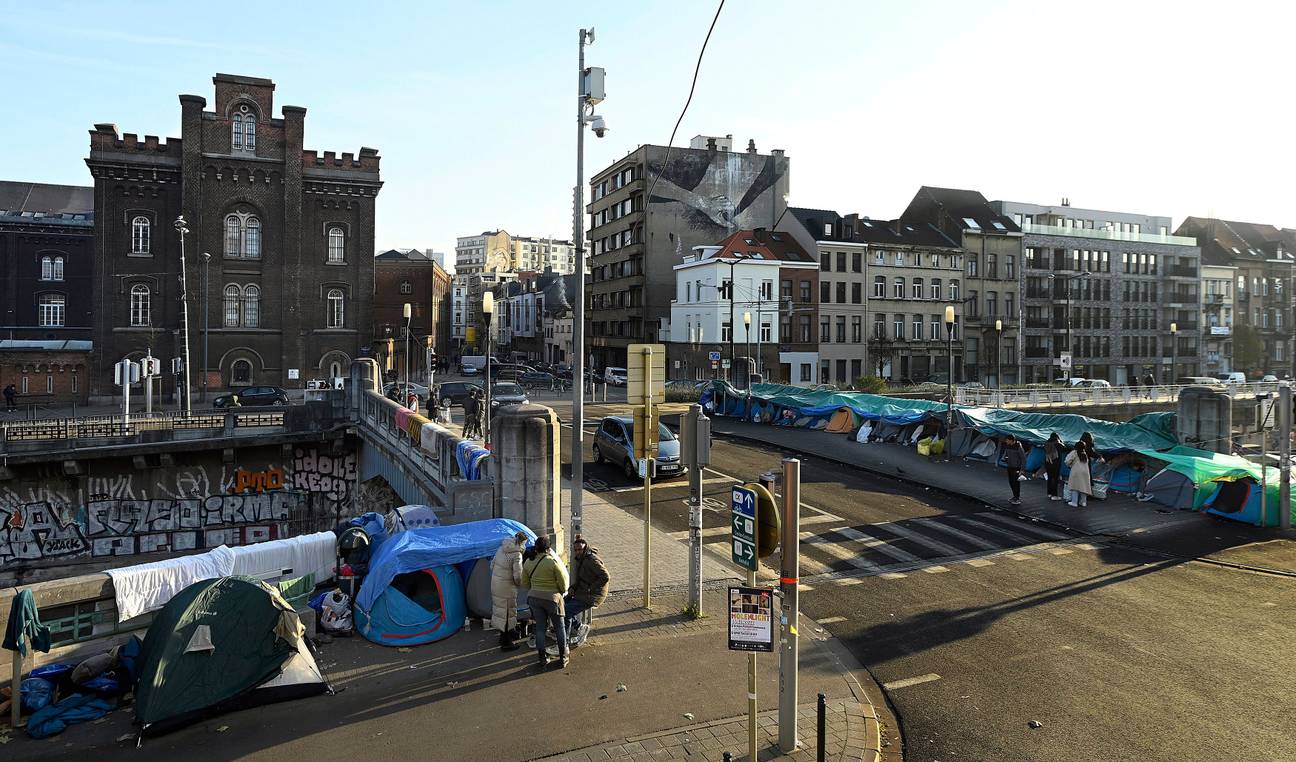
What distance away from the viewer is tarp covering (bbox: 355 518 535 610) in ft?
32.9

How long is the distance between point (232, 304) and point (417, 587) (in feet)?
158

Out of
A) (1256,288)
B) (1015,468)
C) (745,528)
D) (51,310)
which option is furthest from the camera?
(1256,288)

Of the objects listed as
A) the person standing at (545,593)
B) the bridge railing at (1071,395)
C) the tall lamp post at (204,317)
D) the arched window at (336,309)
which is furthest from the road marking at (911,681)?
the arched window at (336,309)

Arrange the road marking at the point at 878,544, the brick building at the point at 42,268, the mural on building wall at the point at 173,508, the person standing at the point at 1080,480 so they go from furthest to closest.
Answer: the brick building at the point at 42,268, the mural on building wall at the point at 173,508, the person standing at the point at 1080,480, the road marking at the point at 878,544

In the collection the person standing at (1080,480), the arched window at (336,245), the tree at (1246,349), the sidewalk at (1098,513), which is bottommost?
the sidewalk at (1098,513)

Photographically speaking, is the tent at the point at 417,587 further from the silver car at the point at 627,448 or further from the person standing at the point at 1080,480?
the person standing at the point at 1080,480

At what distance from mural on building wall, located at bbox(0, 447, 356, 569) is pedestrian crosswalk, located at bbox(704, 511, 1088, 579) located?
20.7m

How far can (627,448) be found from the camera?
76.0 ft

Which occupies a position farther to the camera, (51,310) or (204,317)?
(51,310)

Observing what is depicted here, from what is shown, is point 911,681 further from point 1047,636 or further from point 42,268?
point 42,268

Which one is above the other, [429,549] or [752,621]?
[752,621]

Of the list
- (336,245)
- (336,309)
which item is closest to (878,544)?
(336,309)

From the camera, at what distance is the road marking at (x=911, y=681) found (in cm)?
912

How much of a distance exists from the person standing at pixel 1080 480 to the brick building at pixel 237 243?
148 ft
